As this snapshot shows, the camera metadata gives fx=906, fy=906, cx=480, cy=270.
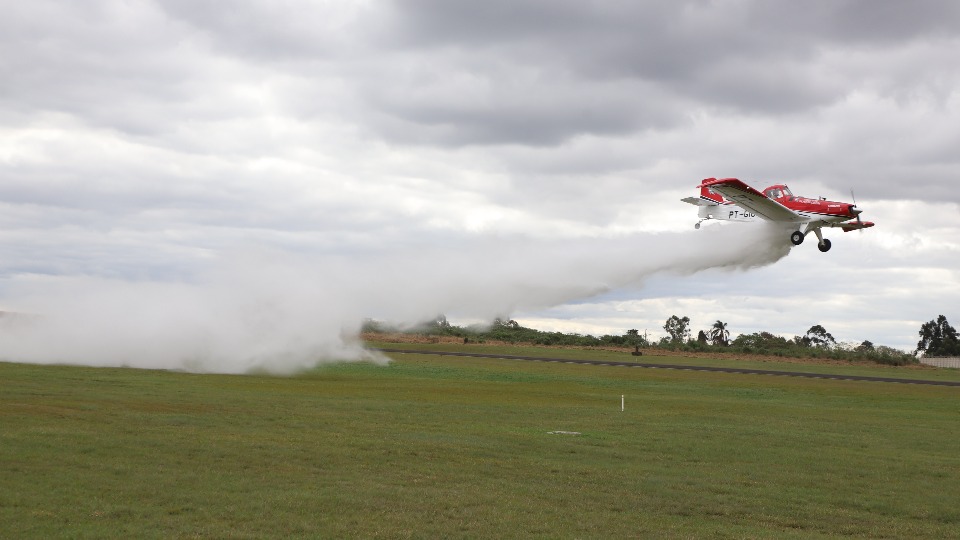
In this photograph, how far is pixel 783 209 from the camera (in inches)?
1927

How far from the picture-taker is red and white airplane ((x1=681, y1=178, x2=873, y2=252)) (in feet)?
158

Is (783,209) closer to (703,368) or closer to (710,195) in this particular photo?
(710,195)

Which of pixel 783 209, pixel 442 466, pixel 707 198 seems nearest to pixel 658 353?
pixel 707 198

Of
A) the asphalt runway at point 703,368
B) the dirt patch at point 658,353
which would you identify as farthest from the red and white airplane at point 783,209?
the dirt patch at point 658,353

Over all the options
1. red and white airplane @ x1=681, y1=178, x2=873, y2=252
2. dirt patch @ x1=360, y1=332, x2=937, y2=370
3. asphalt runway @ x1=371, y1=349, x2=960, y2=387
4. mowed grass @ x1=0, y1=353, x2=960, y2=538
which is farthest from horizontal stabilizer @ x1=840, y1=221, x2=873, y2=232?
dirt patch @ x1=360, y1=332, x2=937, y2=370

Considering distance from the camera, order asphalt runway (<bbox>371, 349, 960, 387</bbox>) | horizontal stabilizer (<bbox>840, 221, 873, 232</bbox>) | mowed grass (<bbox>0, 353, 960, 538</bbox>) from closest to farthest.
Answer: mowed grass (<bbox>0, 353, 960, 538</bbox>) < horizontal stabilizer (<bbox>840, 221, 873, 232</bbox>) < asphalt runway (<bbox>371, 349, 960, 387</bbox>)

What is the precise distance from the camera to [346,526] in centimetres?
1805

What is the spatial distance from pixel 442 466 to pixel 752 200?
30.2 meters

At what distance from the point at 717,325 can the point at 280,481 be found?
174679 millimetres

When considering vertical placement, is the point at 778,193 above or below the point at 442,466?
above

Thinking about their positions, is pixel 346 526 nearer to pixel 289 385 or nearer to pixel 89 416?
pixel 89 416

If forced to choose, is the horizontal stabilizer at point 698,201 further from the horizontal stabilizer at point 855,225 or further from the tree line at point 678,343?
the tree line at point 678,343

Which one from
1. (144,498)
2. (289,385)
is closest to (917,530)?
(144,498)

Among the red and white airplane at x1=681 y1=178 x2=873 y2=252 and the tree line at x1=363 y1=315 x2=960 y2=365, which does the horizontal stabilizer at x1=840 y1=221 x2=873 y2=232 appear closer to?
the red and white airplane at x1=681 y1=178 x2=873 y2=252
